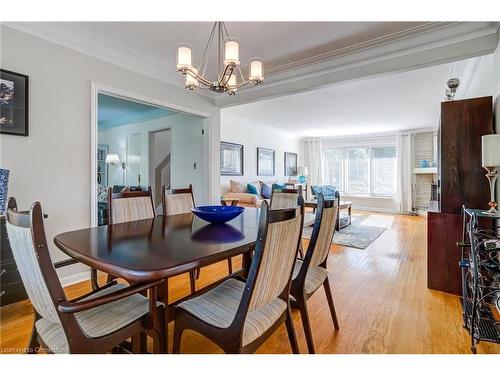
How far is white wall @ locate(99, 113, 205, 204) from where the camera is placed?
13.8 feet

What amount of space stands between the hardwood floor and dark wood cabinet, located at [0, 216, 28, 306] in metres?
0.07

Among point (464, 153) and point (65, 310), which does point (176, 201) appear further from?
point (464, 153)

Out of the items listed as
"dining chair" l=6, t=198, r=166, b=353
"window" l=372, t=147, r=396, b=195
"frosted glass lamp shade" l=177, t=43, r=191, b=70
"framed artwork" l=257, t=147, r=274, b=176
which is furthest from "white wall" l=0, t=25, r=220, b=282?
"window" l=372, t=147, r=396, b=195

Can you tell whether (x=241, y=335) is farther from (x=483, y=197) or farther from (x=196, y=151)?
(x=196, y=151)

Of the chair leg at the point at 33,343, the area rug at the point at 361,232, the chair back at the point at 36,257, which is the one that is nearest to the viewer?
the chair back at the point at 36,257

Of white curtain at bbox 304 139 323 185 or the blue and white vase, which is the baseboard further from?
white curtain at bbox 304 139 323 185

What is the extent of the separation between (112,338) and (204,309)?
1.27 feet

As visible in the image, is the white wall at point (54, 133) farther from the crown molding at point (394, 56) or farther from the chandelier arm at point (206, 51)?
the crown molding at point (394, 56)

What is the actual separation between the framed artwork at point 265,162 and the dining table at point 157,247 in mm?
5193

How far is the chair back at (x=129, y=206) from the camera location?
6.56 ft

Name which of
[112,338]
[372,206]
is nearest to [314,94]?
[112,338]

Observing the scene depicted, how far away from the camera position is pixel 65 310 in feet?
2.81

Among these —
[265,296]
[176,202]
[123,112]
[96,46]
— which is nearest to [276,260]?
[265,296]

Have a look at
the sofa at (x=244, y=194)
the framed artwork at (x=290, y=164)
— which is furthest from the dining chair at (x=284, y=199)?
the framed artwork at (x=290, y=164)
